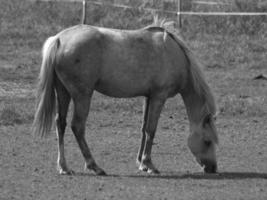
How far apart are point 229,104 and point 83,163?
4960 mm

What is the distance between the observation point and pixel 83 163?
11.2m

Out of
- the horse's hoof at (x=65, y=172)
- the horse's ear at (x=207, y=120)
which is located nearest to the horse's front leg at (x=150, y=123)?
the horse's ear at (x=207, y=120)

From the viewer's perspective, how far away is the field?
9.66 m

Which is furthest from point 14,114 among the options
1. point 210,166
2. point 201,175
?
point 201,175

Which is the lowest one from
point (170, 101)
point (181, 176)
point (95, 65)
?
point (170, 101)

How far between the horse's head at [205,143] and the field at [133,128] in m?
0.18

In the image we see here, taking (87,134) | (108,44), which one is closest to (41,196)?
(108,44)

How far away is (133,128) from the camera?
13.9 m

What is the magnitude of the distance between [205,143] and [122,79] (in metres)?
1.40

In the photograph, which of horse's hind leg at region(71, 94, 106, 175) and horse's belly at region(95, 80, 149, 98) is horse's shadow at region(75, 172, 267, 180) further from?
horse's belly at region(95, 80, 149, 98)

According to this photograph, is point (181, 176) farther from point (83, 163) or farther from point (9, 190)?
point (9, 190)

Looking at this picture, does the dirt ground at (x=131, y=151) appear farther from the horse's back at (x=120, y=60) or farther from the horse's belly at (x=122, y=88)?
the horse's back at (x=120, y=60)

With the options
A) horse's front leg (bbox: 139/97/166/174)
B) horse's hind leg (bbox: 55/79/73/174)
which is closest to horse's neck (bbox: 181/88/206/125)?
horse's front leg (bbox: 139/97/166/174)

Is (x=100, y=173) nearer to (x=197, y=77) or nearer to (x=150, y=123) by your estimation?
(x=150, y=123)
